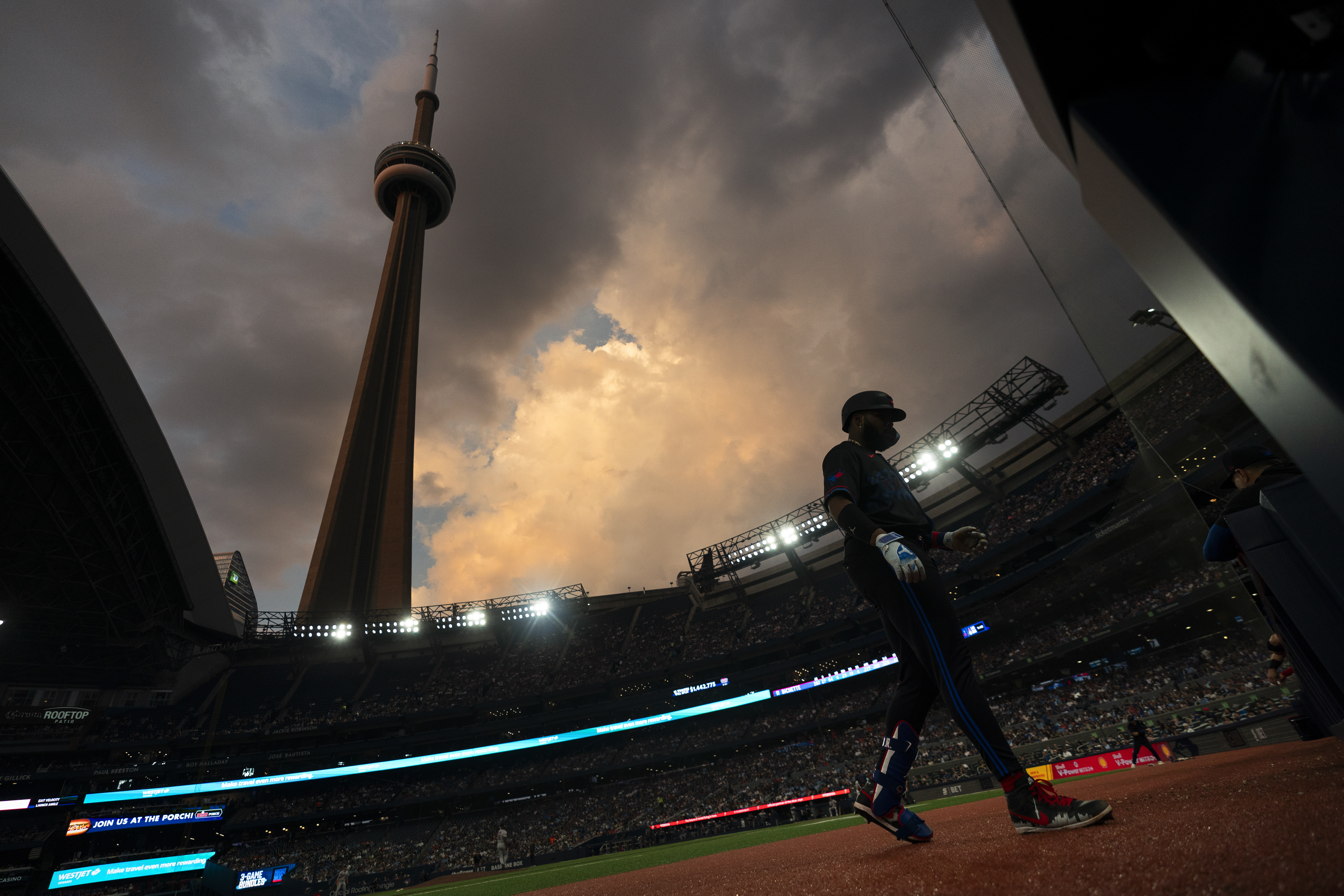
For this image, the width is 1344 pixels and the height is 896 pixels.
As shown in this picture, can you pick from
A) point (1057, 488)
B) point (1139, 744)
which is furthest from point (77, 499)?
point (1057, 488)

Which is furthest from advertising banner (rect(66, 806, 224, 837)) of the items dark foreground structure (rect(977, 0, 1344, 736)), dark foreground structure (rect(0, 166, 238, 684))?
dark foreground structure (rect(977, 0, 1344, 736))

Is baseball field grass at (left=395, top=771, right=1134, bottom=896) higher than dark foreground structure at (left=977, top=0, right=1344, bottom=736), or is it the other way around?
dark foreground structure at (left=977, top=0, right=1344, bottom=736)

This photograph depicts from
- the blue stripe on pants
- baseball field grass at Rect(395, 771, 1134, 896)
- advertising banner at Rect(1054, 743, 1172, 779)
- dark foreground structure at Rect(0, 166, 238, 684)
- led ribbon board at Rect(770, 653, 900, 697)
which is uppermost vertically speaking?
dark foreground structure at Rect(0, 166, 238, 684)

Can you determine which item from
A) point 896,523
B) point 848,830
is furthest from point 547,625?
point 896,523

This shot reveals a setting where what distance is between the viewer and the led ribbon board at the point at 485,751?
3325 cm

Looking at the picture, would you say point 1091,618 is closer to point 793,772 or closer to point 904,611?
point 793,772

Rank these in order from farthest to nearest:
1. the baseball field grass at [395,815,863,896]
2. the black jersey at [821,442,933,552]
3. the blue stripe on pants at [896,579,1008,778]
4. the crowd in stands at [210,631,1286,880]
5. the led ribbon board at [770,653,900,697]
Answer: the led ribbon board at [770,653,900,697] → the crowd in stands at [210,631,1286,880] → the baseball field grass at [395,815,863,896] → the black jersey at [821,442,933,552] → the blue stripe on pants at [896,579,1008,778]

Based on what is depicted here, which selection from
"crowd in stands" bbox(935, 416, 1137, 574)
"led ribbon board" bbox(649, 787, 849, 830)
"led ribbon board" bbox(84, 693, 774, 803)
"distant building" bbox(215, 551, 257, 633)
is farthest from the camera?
"distant building" bbox(215, 551, 257, 633)

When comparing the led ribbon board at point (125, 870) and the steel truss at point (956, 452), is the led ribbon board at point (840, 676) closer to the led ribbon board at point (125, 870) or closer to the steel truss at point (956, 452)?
the steel truss at point (956, 452)

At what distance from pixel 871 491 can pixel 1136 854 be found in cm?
192

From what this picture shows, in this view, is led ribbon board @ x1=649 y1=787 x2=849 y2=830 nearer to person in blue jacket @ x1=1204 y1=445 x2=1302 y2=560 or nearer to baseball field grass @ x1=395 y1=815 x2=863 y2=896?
baseball field grass @ x1=395 y1=815 x2=863 y2=896

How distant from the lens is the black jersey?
319cm

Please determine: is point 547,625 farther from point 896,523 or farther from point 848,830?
point 896,523

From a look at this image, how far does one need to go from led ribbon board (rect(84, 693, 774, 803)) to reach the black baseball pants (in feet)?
108
